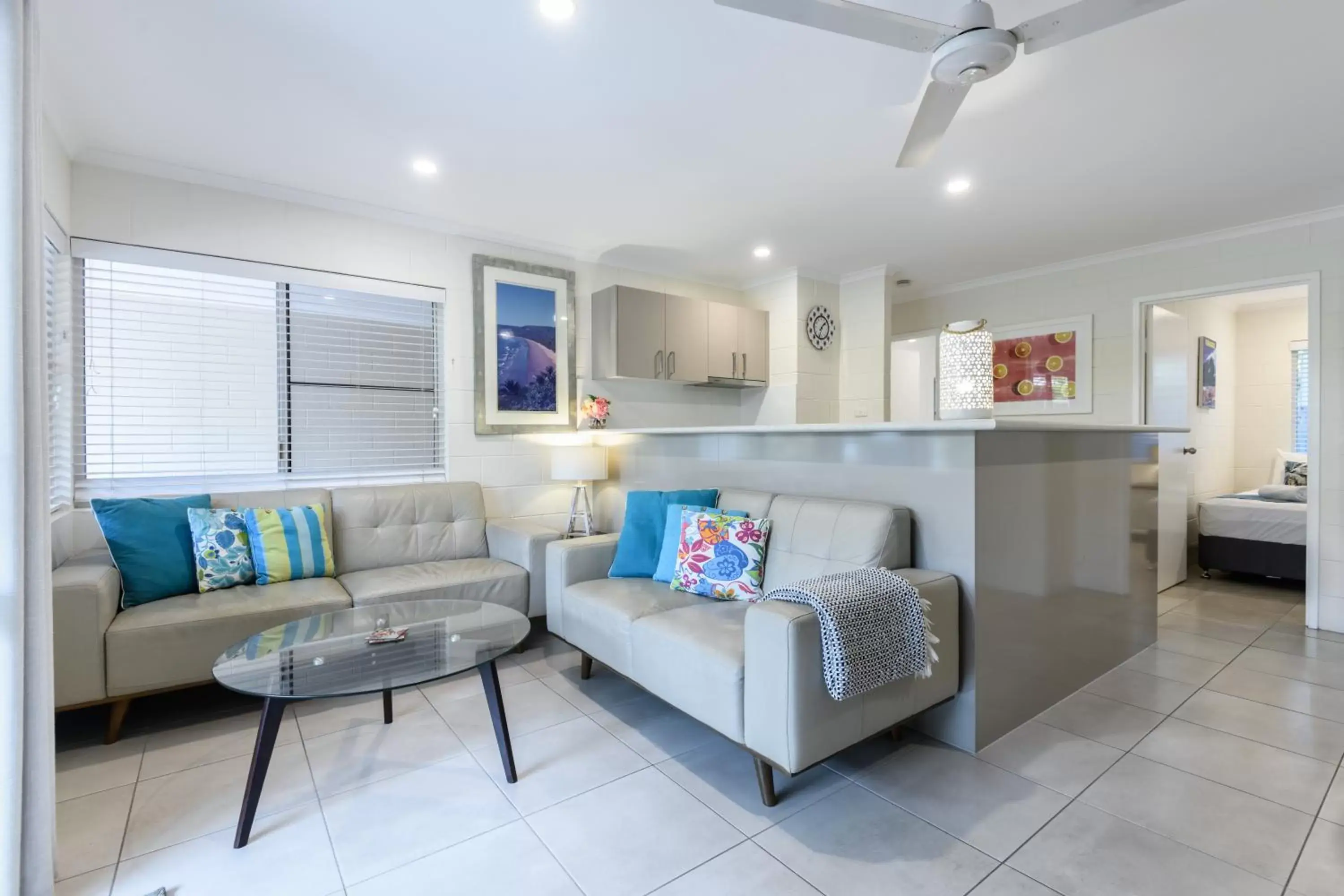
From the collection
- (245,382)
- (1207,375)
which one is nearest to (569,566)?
(245,382)

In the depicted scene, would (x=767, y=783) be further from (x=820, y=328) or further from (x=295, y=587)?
(x=820, y=328)

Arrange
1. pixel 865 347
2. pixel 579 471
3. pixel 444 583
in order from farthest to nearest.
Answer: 1. pixel 865 347
2. pixel 579 471
3. pixel 444 583

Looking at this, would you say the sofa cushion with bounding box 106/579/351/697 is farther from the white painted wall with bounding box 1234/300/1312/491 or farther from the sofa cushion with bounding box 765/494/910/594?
the white painted wall with bounding box 1234/300/1312/491

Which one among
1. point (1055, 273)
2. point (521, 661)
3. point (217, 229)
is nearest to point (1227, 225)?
point (1055, 273)

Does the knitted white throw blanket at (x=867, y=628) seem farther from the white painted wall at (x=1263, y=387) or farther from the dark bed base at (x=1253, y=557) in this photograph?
the white painted wall at (x=1263, y=387)

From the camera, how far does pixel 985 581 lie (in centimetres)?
218

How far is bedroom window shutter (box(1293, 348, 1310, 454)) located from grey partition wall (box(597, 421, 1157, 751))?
4304 mm

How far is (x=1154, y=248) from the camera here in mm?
4195

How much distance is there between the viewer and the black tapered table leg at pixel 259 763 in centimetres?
170

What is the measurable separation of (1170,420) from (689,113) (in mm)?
4445

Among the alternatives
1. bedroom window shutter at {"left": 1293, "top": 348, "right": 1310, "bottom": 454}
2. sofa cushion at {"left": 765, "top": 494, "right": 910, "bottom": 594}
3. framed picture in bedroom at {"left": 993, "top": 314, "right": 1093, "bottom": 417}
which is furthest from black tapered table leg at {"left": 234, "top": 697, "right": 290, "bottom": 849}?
bedroom window shutter at {"left": 1293, "top": 348, "right": 1310, "bottom": 454}

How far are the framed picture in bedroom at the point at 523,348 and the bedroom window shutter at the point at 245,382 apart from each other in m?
0.30

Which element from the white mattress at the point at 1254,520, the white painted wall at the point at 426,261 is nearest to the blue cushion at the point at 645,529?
the white painted wall at the point at 426,261

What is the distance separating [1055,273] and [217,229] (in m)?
5.53
